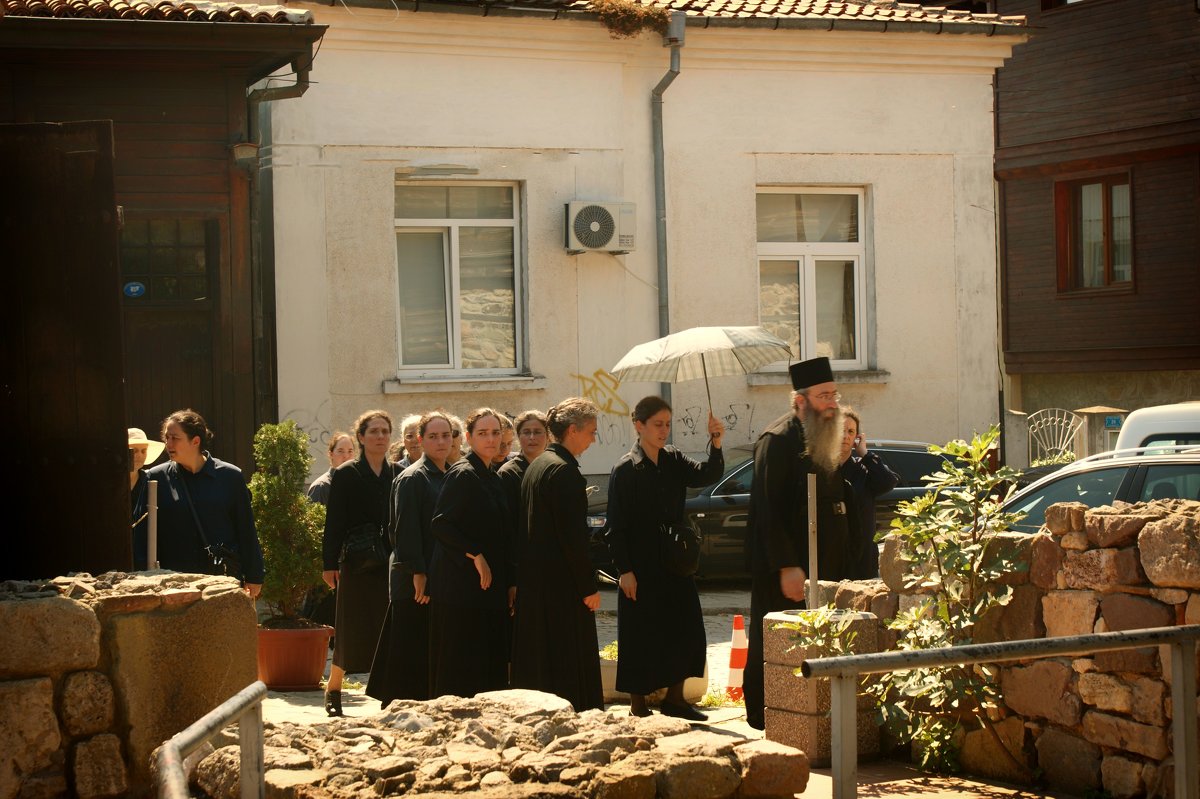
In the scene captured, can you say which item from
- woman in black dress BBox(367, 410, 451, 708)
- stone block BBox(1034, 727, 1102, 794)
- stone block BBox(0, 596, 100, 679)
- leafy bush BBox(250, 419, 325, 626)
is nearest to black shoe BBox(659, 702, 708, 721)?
woman in black dress BBox(367, 410, 451, 708)

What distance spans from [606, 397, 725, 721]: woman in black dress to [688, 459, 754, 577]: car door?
5.63m

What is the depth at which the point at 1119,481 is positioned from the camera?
8.30m

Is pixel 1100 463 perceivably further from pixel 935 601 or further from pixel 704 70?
pixel 704 70

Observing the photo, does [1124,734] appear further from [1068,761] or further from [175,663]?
[175,663]

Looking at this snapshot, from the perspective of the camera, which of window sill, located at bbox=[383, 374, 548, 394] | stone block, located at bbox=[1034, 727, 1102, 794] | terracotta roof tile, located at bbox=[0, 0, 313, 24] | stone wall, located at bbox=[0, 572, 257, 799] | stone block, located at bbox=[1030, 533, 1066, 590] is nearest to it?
stone wall, located at bbox=[0, 572, 257, 799]

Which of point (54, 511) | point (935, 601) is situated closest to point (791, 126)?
point (935, 601)

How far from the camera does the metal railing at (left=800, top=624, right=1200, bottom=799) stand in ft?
14.5

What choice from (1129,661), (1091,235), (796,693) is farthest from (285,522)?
(1091,235)

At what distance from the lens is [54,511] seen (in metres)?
5.53

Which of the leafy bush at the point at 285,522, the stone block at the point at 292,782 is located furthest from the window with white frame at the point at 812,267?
the stone block at the point at 292,782

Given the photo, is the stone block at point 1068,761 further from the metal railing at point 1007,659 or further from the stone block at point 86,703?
the stone block at point 86,703

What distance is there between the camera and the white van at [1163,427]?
360 inches

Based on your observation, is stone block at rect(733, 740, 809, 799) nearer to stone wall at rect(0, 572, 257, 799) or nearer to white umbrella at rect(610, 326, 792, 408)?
stone wall at rect(0, 572, 257, 799)

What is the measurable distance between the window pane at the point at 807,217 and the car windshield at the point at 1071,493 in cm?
827
